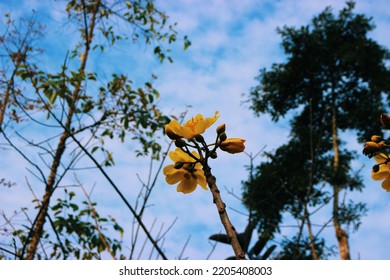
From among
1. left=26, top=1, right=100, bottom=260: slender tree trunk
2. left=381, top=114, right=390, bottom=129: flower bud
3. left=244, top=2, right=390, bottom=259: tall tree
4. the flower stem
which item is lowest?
the flower stem

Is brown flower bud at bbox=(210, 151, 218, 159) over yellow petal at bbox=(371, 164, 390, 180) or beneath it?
beneath

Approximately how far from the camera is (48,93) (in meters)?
2.77

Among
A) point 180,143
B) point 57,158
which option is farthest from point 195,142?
point 57,158

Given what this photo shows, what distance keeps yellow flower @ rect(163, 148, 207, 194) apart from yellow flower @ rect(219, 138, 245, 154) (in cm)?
8

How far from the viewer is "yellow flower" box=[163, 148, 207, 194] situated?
671 mm

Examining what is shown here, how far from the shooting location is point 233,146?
61 cm

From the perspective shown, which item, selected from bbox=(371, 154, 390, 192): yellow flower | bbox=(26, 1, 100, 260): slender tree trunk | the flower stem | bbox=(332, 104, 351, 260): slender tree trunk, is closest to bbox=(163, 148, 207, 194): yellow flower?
the flower stem

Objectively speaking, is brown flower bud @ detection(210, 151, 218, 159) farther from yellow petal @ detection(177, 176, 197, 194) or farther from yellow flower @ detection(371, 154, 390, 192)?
yellow flower @ detection(371, 154, 390, 192)

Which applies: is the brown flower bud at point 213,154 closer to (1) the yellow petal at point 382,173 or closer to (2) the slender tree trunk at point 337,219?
(1) the yellow petal at point 382,173

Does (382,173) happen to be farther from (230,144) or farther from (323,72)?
(323,72)

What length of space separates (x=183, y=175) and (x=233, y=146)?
0.39 ft
